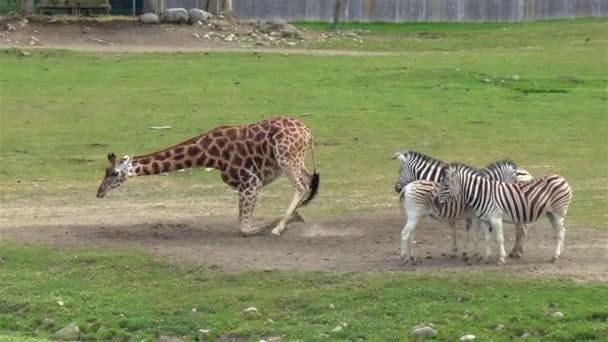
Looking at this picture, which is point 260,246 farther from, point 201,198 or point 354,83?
point 354,83

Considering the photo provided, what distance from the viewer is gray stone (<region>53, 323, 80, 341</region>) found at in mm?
11719

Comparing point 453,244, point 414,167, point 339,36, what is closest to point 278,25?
point 339,36

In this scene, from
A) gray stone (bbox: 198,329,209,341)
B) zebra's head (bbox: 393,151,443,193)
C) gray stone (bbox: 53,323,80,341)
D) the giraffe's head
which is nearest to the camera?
gray stone (bbox: 198,329,209,341)

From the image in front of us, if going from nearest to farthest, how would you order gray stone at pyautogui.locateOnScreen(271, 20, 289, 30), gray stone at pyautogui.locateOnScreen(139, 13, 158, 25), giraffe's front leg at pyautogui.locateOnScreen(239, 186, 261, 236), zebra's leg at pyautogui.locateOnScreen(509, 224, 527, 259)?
zebra's leg at pyautogui.locateOnScreen(509, 224, 527, 259) → giraffe's front leg at pyautogui.locateOnScreen(239, 186, 261, 236) → gray stone at pyautogui.locateOnScreen(139, 13, 158, 25) → gray stone at pyautogui.locateOnScreen(271, 20, 289, 30)

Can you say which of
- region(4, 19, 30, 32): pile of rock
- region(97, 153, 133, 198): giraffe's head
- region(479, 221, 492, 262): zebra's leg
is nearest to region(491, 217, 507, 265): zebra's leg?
region(479, 221, 492, 262): zebra's leg

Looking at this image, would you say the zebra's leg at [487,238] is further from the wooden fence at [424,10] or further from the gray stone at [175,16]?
the wooden fence at [424,10]

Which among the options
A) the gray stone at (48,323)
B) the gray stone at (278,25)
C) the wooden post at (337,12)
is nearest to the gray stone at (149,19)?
the gray stone at (278,25)

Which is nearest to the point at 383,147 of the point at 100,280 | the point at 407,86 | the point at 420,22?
the point at 407,86

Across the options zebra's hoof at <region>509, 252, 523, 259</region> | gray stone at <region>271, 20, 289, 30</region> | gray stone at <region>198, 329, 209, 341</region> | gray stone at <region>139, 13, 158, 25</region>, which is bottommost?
gray stone at <region>198, 329, 209, 341</region>

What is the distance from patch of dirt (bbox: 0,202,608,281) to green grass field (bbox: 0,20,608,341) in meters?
0.44

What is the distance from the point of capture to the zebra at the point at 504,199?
12.8 m

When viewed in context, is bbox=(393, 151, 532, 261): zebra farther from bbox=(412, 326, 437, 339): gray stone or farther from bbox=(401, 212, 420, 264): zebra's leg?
bbox=(412, 326, 437, 339): gray stone

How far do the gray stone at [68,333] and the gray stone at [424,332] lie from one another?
9.63 ft

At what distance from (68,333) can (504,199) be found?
13.9ft
